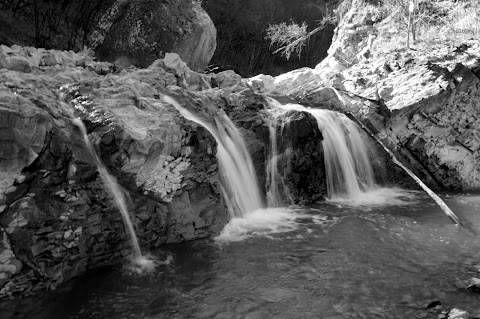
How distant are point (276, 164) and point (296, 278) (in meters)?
4.11

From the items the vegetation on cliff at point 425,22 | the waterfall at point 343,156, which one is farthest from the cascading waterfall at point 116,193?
the vegetation on cliff at point 425,22

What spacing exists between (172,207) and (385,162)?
22.9 feet

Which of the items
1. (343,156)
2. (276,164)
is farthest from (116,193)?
(343,156)

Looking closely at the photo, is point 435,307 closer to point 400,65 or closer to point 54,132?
point 54,132

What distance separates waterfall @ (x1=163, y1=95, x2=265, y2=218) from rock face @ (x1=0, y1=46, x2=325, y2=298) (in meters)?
0.26

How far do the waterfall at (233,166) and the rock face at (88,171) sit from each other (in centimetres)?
26

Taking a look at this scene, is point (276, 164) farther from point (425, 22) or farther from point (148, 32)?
point (425, 22)

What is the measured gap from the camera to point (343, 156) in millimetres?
9359

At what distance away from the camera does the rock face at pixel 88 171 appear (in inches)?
169

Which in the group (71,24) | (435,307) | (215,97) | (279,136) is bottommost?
(435,307)

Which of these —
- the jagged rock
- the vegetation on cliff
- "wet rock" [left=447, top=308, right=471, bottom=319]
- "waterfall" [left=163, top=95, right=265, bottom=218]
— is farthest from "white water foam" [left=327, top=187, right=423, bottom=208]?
the vegetation on cliff

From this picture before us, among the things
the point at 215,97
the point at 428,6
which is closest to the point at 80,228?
the point at 215,97

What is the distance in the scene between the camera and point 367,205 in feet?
26.5

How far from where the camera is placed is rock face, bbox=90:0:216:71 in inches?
465
